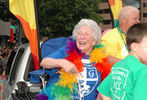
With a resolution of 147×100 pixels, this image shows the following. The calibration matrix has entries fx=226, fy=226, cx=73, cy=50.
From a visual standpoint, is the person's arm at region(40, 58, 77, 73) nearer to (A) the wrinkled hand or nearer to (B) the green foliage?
(A) the wrinkled hand

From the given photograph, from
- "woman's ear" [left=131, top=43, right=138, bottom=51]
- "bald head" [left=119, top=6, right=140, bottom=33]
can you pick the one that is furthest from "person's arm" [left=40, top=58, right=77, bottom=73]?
"bald head" [left=119, top=6, right=140, bottom=33]

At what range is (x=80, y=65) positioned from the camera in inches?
93.4

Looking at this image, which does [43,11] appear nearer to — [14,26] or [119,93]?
[14,26]

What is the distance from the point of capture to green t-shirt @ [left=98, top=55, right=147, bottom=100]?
1338 mm

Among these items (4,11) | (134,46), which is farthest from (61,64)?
(4,11)

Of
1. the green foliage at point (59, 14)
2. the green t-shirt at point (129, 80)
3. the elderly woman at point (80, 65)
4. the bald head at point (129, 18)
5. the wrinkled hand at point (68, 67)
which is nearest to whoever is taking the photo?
the green t-shirt at point (129, 80)

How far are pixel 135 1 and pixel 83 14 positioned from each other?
2973 cm

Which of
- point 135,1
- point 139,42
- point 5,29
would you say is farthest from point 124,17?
point 135,1

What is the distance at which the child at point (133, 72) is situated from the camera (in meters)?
1.34

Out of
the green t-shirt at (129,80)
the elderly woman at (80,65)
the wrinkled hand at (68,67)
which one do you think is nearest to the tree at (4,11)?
the elderly woman at (80,65)

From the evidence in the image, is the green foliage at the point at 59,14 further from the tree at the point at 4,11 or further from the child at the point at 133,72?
the child at the point at 133,72

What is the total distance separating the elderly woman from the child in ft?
2.52

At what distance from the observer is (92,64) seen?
8.02 feet

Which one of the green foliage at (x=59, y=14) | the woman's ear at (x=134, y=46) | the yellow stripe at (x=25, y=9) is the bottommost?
the green foliage at (x=59, y=14)
